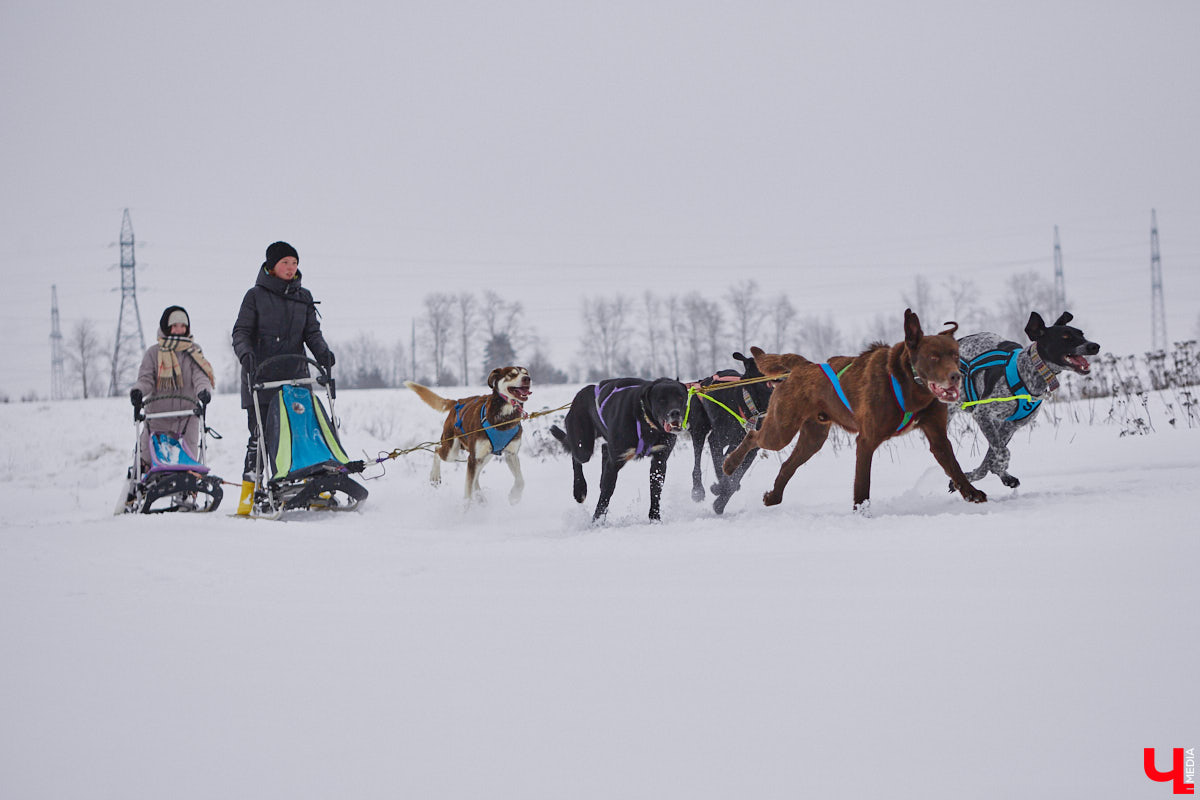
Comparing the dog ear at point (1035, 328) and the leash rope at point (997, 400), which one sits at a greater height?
the dog ear at point (1035, 328)

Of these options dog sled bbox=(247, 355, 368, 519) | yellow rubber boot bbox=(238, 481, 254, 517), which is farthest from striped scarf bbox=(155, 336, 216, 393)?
yellow rubber boot bbox=(238, 481, 254, 517)

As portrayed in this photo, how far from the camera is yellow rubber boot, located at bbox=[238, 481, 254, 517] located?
7289 millimetres

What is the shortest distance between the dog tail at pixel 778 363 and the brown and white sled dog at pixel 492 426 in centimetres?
216

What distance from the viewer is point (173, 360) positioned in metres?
7.67

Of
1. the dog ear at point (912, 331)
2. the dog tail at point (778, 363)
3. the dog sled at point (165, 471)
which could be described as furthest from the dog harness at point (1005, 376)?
the dog sled at point (165, 471)

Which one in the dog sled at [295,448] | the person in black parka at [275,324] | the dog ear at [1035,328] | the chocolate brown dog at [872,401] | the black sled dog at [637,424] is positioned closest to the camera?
the chocolate brown dog at [872,401]

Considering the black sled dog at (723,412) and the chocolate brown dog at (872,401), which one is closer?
the chocolate brown dog at (872,401)

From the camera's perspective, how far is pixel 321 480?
6938 mm

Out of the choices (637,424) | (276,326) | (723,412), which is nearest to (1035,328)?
(723,412)

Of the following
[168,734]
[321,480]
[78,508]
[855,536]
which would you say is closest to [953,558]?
[855,536]

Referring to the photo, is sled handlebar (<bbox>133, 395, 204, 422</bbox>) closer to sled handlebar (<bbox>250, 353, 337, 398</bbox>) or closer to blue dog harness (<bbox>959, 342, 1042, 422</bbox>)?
sled handlebar (<bbox>250, 353, 337, 398</bbox>)

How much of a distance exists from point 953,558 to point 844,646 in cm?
116

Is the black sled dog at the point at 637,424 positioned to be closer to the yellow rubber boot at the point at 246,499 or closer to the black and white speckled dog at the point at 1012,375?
the black and white speckled dog at the point at 1012,375

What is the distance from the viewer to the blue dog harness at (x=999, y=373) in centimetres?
547
